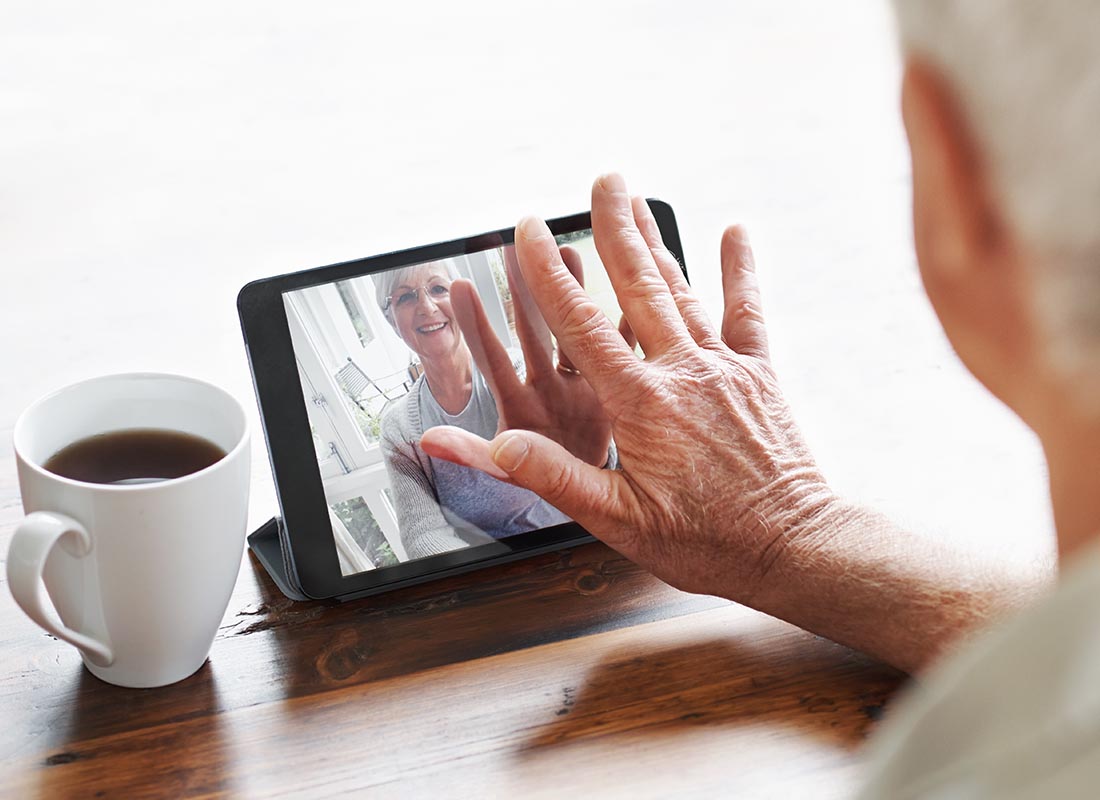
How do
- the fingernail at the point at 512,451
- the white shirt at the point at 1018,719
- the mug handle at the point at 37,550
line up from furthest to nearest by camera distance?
1. the fingernail at the point at 512,451
2. the mug handle at the point at 37,550
3. the white shirt at the point at 1018,719

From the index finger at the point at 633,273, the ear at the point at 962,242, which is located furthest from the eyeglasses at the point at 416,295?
the ear at the point at 962,242

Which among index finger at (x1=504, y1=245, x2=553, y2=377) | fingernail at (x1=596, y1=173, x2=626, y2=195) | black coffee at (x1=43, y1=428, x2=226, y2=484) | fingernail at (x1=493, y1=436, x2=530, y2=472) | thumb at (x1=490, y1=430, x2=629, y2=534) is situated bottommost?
thumb at (x1=490, y1=430, x2=629, y2=534)

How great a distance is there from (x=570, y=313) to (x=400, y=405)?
5.3 inches

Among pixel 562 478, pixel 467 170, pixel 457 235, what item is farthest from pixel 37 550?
pixel 467 170

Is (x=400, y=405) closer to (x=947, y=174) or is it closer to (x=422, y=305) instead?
(x=422, y=305)

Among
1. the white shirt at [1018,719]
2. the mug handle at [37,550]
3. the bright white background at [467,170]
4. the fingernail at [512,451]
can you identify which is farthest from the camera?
the bright white background at [467,170]

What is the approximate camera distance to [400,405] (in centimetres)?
77

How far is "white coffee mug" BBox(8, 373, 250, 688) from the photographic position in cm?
61

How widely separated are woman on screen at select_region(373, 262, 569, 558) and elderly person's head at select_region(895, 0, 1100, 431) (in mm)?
424

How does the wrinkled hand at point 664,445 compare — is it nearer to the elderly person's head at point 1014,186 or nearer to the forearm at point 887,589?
the forearm at point 887,589

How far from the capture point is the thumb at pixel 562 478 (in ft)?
2.37

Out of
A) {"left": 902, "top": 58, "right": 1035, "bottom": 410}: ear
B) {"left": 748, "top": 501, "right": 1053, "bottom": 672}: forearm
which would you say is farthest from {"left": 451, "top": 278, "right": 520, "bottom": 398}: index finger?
{"left": 902, "top": 58, "right": 1035, "bottom": 410}: ear

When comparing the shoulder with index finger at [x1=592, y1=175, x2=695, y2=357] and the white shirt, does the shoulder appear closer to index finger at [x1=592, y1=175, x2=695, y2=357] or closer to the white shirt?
index finger at [x1=592, y1=175, x2=695, y2=357]

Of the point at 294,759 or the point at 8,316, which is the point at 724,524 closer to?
the point at 294,759
